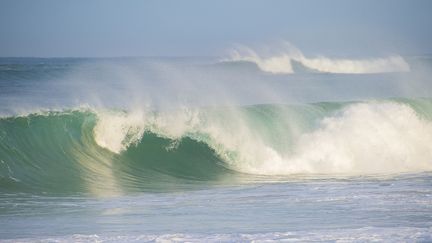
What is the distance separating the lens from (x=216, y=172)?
50.5 feet

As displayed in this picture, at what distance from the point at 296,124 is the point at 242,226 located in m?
10.7

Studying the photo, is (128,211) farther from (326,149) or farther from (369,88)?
(369,88)

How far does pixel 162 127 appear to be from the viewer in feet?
56.3

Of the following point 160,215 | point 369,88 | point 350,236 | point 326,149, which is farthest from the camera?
point 369,88

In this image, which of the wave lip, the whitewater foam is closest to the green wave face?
the whitewater foam

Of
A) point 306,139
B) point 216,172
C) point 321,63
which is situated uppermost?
point 321,63

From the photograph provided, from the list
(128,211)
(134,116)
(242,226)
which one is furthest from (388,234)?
(134,116)

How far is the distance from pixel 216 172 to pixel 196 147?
5.26 ft

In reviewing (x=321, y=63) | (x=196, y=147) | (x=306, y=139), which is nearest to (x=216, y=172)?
(x=196, y=147)

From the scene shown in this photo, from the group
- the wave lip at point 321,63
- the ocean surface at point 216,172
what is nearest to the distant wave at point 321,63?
the wave lip at point 321,63

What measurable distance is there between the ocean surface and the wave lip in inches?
1212

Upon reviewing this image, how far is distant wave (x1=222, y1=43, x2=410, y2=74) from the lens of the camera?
57250 millimetres

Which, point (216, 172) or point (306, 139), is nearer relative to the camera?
point (216, 172)

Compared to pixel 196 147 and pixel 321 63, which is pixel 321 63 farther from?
pixel 196 147
